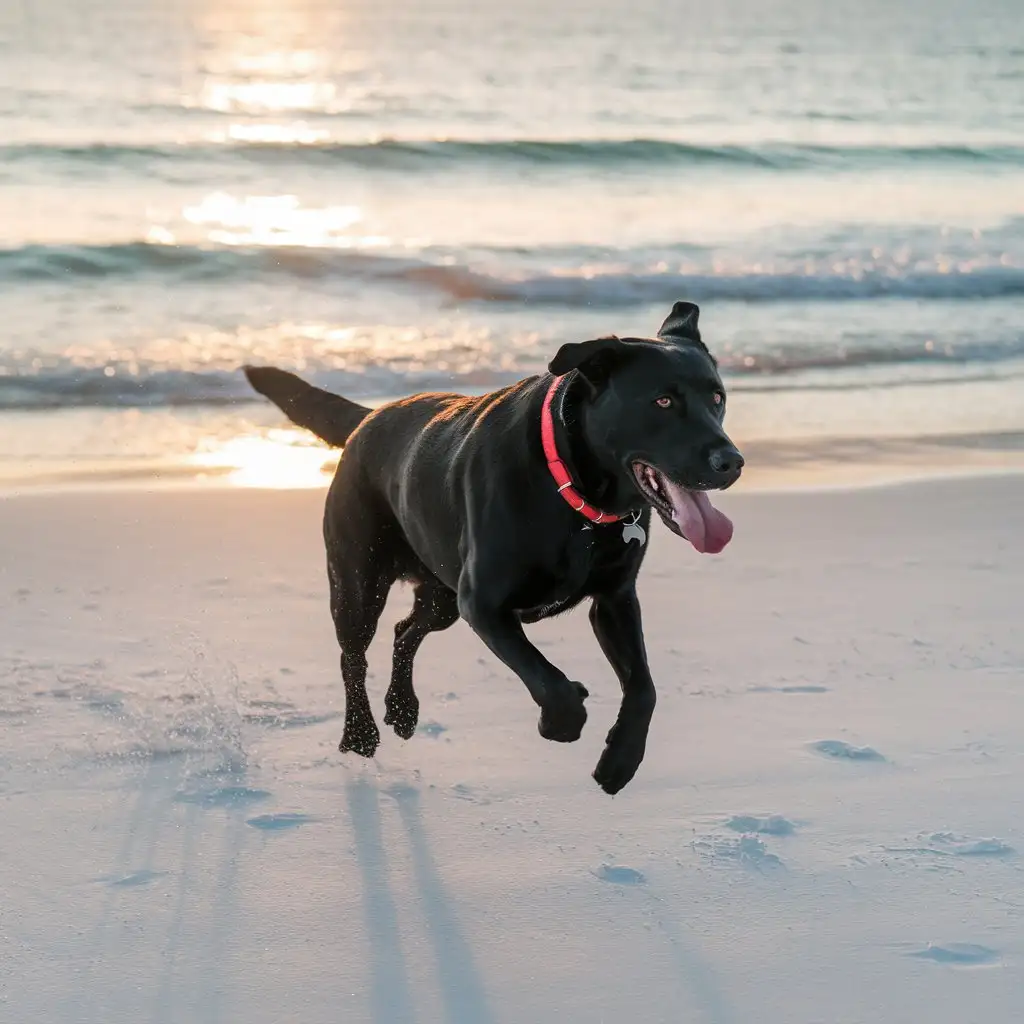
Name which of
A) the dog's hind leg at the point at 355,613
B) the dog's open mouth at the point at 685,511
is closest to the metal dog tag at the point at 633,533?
A: the dog's open mouth at the point at 685,511

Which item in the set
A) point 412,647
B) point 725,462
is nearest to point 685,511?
point 725,462

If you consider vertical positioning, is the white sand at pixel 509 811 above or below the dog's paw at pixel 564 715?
below

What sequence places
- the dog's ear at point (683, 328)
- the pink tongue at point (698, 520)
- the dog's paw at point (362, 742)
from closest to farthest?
the pink tongue at point (698, 520), the dog's ear at point (683, 328), the dog's paw at point (362, 742)

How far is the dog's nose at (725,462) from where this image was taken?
12.6 ft

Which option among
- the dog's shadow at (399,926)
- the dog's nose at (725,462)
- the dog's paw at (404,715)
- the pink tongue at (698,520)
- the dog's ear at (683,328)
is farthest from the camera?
the dog's paw at (404,715)

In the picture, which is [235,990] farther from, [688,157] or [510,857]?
[688,157]

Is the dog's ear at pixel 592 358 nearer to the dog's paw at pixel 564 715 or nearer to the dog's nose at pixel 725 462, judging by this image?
the dog's nose at pixel 725 462

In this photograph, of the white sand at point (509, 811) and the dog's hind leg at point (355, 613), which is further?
the dog's hind leg at point (355, 613)

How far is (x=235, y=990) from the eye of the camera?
3.63 metres

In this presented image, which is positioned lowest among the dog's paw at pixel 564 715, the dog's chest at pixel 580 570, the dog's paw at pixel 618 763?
the dog's paw at pixel 618 763

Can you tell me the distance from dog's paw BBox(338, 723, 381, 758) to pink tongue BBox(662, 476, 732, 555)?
1.47m

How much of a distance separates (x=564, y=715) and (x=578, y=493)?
0.55 m

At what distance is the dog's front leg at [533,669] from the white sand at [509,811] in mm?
407

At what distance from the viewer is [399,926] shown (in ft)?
13.0
